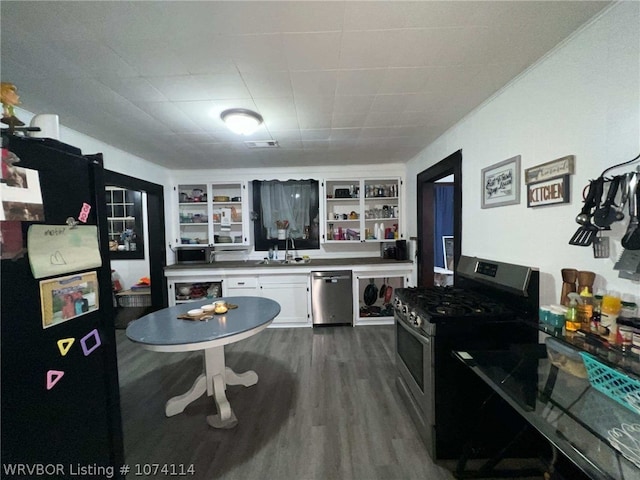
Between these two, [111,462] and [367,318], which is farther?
[367,318]

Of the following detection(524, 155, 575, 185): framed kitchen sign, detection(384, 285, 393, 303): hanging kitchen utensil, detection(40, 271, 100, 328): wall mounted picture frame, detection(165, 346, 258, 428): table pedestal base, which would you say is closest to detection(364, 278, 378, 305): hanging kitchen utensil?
detection(384, 285, 393, 303): hanging kitchen utensil

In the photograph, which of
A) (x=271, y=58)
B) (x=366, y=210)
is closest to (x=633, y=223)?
(x=271, y=58)

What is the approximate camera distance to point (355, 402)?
6.58 ft

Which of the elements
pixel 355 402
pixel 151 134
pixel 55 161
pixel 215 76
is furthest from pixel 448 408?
pixel 151 134

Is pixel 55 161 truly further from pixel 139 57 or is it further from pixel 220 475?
pixel 220 475

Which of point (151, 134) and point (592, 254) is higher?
point (151, 134)

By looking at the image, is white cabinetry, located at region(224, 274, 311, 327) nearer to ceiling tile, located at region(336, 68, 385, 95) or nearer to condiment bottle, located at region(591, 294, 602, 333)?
ceiling tile, located at region(336, 68, 385, 95)

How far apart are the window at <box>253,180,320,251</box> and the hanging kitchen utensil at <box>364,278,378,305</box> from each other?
1.08 meters

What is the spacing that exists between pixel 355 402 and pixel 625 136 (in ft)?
7.33

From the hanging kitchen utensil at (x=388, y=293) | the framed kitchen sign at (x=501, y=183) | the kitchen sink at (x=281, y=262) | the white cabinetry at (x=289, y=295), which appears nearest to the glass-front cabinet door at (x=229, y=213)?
the kitchen sink at (x=281, y=262)

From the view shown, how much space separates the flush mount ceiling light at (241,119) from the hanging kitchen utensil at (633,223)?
227cm

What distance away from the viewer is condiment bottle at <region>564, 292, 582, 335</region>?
119 centimetres

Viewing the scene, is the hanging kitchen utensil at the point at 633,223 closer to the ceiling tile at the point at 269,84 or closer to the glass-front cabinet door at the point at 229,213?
the ceiling tile at the point at 269,84

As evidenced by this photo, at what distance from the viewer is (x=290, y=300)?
3604 millimetres
